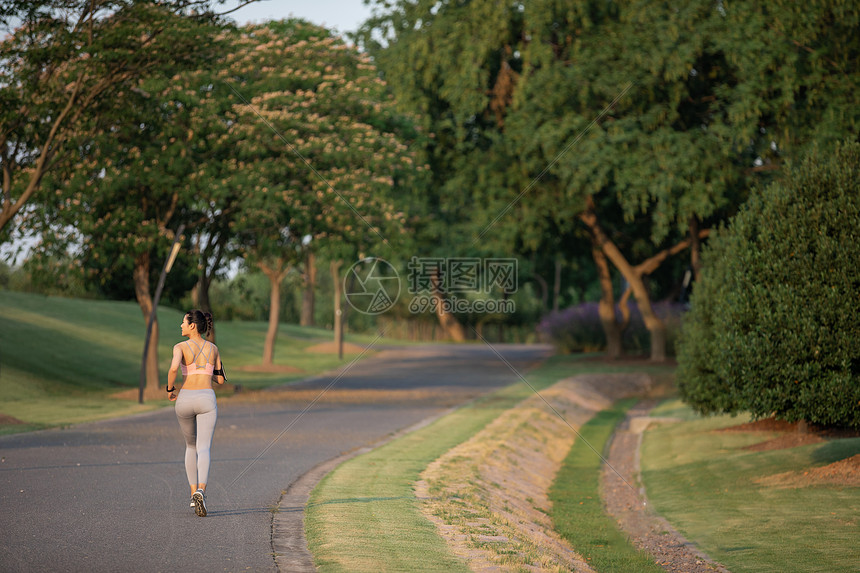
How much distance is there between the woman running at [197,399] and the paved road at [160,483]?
380 millimetres

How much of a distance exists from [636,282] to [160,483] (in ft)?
87.4

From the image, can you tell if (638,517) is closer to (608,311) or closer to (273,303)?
(273,303)

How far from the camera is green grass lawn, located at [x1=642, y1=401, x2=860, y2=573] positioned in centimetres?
975

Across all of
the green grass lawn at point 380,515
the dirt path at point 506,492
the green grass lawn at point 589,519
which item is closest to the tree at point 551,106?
the dirt path at point 506,492

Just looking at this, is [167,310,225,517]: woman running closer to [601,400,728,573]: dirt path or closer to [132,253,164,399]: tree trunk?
[601,400,728,573]: dirt path

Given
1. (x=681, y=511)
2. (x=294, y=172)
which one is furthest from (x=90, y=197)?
(x=681, y=511)

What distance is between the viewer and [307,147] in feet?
75.3

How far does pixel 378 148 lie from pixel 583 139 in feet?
22.6

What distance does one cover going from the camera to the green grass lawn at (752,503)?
9750mm

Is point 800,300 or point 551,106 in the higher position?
point 551,106

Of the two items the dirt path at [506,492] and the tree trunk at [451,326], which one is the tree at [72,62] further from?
the tree trunk at [451,326]

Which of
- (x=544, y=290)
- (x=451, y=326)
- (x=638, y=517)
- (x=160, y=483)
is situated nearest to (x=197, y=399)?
(x=160, y=483)

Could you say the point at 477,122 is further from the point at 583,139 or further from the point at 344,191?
the point at 344,191

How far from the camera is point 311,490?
1049cm
